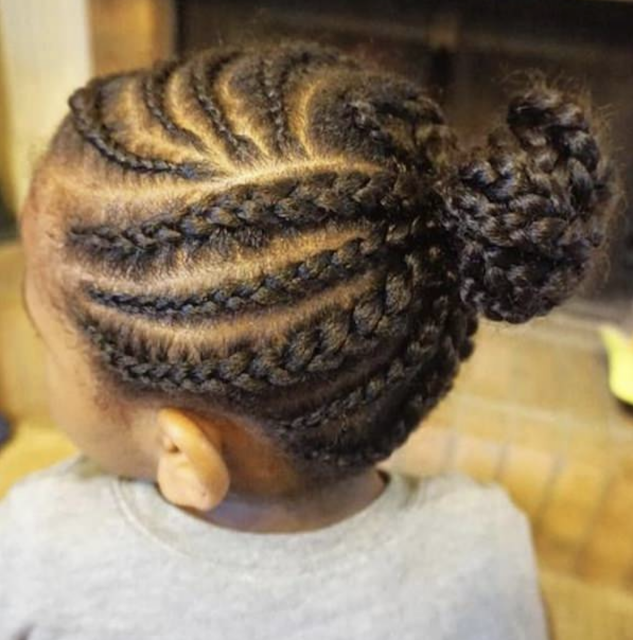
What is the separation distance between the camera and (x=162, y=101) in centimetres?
56

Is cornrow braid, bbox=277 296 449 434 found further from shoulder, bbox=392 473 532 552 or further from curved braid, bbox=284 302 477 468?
shoulder, bbox=392 473 532 552

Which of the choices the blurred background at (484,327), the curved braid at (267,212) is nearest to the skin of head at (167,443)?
the curved braid at (267,212)

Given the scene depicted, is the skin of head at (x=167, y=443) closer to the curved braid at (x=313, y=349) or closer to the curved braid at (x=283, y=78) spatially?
the curved braid at (x=313, y=349)

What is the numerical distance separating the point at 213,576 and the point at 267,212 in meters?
0.29

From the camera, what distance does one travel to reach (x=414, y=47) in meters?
1.51

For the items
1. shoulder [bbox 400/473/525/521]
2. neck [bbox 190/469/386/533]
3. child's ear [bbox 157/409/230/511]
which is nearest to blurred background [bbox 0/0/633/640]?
shoulder [bbox 400/473/525/521]

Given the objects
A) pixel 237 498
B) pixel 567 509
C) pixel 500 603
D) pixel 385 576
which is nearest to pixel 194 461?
pixel 237 498

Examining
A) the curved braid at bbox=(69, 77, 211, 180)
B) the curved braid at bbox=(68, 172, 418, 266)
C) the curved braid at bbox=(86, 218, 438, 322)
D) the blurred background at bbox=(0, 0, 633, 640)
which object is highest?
the curved braid at bbox=(69, 77, 211, 180)

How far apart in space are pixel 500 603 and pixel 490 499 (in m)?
0.10

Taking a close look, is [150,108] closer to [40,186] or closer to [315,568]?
[40,186]

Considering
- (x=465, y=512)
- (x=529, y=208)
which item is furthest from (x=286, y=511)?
(x=529, y=208)

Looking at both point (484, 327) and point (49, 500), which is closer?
point (49, 500)

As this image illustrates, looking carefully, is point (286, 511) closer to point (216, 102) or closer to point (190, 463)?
point (190, 463)

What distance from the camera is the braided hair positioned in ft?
1.67
